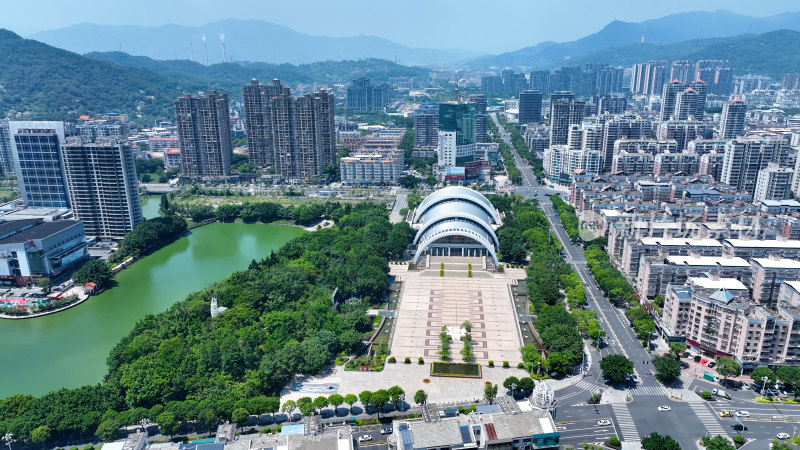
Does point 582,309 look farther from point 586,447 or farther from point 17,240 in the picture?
point 17,240

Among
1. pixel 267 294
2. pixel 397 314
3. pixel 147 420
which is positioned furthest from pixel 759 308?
pixel 147 420

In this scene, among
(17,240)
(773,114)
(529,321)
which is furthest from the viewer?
(773,114)

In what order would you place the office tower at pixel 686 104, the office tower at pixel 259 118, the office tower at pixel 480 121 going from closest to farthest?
the office tower at pixel 259 118 → the office tower at pixel 480 121 → the office tower at pixel 686 104

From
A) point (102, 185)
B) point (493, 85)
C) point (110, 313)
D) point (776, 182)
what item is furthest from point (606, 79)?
point (110, 313)

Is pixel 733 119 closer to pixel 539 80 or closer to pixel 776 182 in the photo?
pixel 776 182

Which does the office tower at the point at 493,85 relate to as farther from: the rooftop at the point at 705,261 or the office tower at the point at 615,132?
the rooftop at the point at 705,261

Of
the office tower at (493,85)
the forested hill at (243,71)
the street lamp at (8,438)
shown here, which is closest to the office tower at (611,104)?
the office tower at (493,85)
